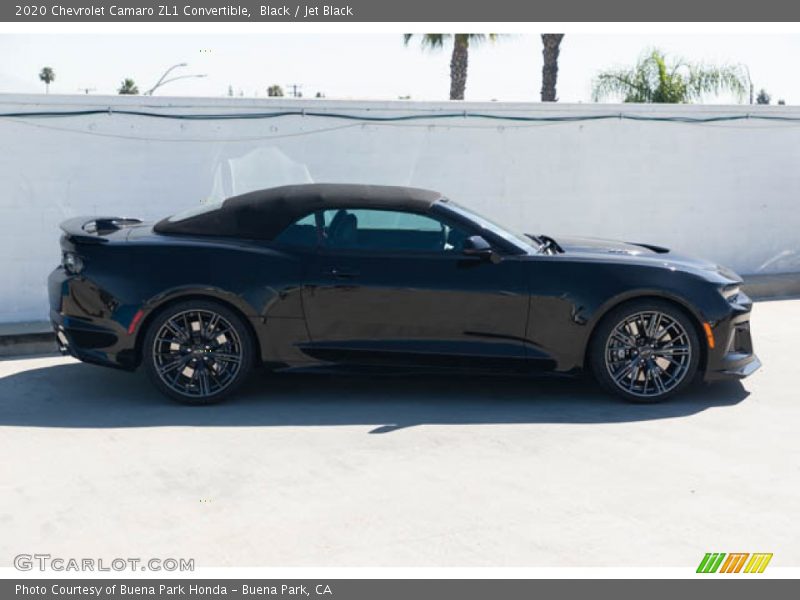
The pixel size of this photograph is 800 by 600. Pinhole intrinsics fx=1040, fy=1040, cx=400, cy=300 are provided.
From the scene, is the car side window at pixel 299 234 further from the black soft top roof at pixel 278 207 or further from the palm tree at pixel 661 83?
the palm tree at pixel 661 83

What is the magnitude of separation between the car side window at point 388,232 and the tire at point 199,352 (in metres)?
0.88

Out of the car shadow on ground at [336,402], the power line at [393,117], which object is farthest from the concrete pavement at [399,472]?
the power line at [393,117]

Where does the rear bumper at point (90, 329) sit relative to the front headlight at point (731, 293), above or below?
below

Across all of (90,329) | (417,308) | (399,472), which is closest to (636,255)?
(417,308)

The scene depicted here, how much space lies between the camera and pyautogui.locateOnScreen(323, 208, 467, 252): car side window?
23.0 ft

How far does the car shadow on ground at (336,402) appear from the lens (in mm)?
6656

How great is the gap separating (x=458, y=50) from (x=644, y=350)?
53.6ft

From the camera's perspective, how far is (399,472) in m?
5.57

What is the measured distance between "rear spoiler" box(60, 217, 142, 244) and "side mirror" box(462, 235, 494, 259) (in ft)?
7.97

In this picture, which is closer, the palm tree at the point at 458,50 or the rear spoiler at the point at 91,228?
the rear spoiler at the point at 91,228

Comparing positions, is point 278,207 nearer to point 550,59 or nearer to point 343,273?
point 343,273

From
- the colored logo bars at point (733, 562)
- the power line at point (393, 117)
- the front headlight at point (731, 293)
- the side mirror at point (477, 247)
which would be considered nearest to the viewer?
the colored logo bars at point (733, 562)

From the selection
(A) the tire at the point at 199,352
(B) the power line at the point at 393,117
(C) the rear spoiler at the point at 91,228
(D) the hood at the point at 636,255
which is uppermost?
(B) the power line at the point at 393,117

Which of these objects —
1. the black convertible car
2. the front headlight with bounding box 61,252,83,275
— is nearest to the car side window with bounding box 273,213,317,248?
the black convertible car
